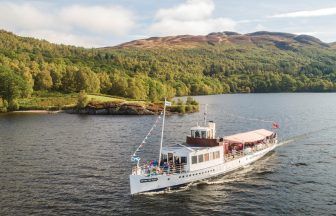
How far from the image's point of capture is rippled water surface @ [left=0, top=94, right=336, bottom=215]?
178 feet

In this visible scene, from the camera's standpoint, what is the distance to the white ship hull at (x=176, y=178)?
58.9 m

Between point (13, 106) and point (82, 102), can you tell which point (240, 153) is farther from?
point (13, 106)

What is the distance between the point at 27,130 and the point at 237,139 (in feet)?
210

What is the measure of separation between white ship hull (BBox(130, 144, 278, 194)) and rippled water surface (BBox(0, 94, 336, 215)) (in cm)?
119

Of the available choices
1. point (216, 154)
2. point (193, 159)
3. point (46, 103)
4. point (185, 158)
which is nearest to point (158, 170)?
point (185, 158)

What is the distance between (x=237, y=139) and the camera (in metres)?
82.3

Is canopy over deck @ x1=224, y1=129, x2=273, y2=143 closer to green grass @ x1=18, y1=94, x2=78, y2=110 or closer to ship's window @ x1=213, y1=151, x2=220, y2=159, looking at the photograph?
ship's window @ x1=213, y1=151, x2=220, y2=159

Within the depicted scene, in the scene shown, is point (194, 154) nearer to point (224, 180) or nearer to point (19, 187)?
point (224, 180)

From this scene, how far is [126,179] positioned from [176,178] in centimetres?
933

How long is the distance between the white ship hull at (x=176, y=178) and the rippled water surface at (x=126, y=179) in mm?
1188

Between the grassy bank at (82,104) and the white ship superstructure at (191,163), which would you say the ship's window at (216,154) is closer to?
the white ship superstructure at (191,163)

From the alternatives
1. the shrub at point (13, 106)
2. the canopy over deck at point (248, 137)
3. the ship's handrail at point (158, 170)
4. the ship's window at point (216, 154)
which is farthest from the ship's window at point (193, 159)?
the shrub at point (13, 106)

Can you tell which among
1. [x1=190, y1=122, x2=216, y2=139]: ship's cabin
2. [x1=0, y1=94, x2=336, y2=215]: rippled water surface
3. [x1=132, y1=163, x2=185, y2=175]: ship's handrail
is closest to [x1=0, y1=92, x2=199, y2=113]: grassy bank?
[x1=0, y1=94, x2=336, y2=215]: rippled water surface

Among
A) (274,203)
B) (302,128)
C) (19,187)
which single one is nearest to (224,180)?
(274,203)
